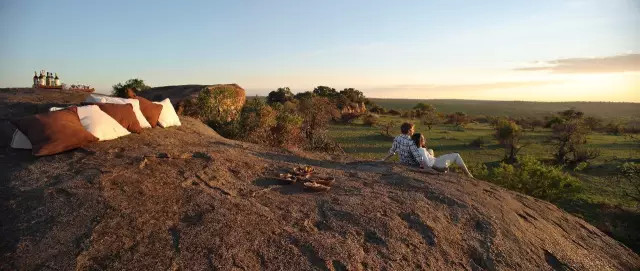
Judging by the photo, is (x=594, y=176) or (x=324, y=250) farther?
(x=594, y=176)

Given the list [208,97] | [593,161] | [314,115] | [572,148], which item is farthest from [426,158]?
[572,148]

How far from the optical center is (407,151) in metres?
7.59

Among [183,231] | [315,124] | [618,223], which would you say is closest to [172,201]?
[183,231]

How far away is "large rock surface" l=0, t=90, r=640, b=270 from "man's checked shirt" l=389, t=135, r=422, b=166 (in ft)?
2.95

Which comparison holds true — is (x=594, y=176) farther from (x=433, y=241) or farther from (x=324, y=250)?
(x=324, y=250)

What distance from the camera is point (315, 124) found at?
16.7m

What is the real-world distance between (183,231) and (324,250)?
4.47 feet

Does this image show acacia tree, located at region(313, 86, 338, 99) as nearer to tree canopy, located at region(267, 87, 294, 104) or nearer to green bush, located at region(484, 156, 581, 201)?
tree canopy, located at region(267, 87, 294, 104)

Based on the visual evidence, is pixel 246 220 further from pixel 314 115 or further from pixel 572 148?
pixel 572 148

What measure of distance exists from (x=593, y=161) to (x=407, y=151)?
1539 cm

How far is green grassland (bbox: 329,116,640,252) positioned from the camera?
32.3 feet

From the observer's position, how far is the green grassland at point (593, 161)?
9.84 m

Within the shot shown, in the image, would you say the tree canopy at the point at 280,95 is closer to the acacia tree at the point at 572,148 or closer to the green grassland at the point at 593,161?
the green grassland at the point at 593,161

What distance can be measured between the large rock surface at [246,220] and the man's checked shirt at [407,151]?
0.90 m
